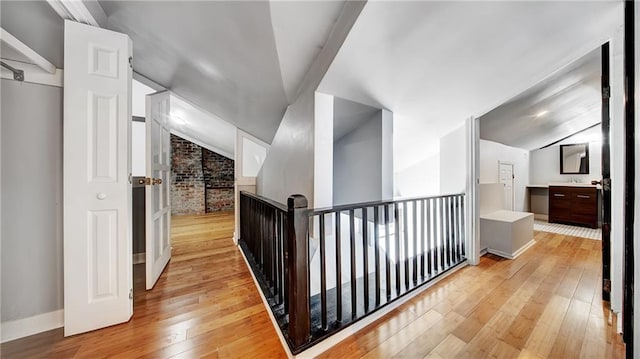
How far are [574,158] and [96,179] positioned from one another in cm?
726

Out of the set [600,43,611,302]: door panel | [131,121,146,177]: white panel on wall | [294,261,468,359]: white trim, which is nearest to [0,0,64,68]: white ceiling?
[131,121,146,177]: white panel on wall

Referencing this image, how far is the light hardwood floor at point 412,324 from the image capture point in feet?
3.89

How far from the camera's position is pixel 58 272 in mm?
1370

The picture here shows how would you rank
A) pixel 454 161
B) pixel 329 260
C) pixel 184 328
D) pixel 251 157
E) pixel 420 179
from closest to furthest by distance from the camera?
pixel 184 328, pixel 329 260, pixel 454 161, pixel 251 157, pixel 420 179

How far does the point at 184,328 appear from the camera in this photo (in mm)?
1377

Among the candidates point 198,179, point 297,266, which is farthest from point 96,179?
point 198,179

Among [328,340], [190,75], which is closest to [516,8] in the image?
[328,340]

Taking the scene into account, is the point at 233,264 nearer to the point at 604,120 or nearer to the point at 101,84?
the point at 101,84

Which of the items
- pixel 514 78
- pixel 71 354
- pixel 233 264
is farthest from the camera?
pixel 233 264

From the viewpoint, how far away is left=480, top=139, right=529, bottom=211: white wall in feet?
10.9

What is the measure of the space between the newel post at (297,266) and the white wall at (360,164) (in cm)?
125

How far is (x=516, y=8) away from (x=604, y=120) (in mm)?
1327

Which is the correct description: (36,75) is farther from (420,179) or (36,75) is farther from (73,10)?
(420,179)

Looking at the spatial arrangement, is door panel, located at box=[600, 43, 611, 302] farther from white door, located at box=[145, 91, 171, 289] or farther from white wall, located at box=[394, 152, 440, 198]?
white door, located at box=[145, 91, 171, 289]
